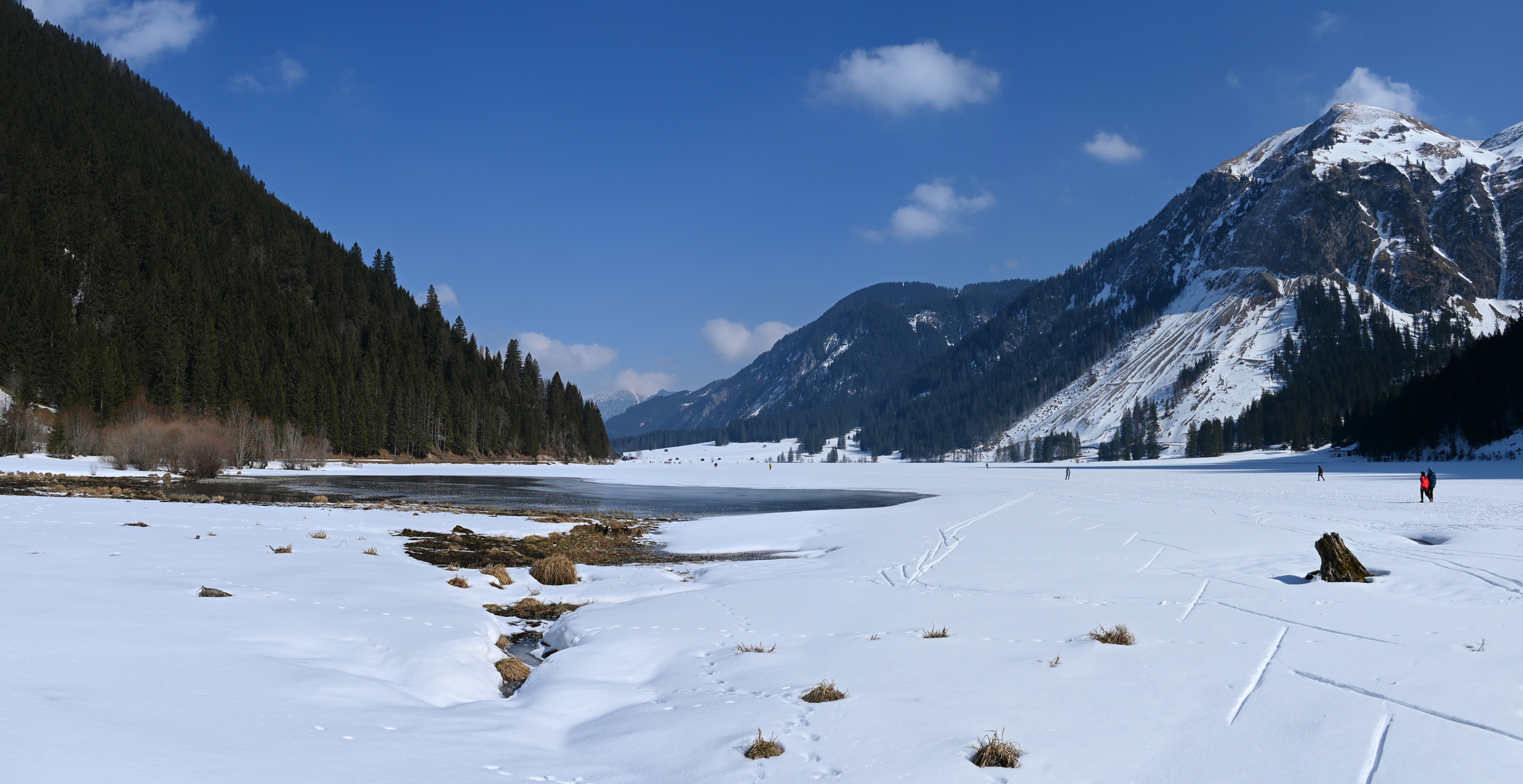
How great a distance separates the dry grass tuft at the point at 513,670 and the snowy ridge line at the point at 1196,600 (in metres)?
9.01

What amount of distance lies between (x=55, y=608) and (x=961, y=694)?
999 centimetres

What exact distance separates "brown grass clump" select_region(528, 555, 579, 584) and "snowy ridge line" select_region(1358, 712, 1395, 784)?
13907 millimetres

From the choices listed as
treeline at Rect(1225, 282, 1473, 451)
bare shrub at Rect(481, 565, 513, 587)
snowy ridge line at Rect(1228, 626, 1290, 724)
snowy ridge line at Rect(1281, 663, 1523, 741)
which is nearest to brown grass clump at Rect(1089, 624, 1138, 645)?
snowy ridge line at Rect(1228, 626, 1290, 724)

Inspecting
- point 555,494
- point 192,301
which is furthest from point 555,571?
point 192,301

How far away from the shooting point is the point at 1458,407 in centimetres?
8375

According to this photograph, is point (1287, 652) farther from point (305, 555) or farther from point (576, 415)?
point (576, 415)

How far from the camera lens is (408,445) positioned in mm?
97625

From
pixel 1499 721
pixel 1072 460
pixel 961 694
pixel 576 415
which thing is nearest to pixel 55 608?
pixel 961 694

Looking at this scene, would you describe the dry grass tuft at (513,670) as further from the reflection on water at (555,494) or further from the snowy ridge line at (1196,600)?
the reflection on water at (555,494)

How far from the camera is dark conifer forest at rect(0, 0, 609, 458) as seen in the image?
238 feet

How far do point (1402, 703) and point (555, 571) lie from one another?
47.0 ft

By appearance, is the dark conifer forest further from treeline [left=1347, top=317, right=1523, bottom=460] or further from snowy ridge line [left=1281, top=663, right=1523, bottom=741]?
treeline [left=1347, top=317, right=1523, bottom=460]

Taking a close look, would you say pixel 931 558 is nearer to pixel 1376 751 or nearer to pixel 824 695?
pixel 824 695

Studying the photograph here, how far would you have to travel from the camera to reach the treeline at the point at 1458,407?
76.9 metres
